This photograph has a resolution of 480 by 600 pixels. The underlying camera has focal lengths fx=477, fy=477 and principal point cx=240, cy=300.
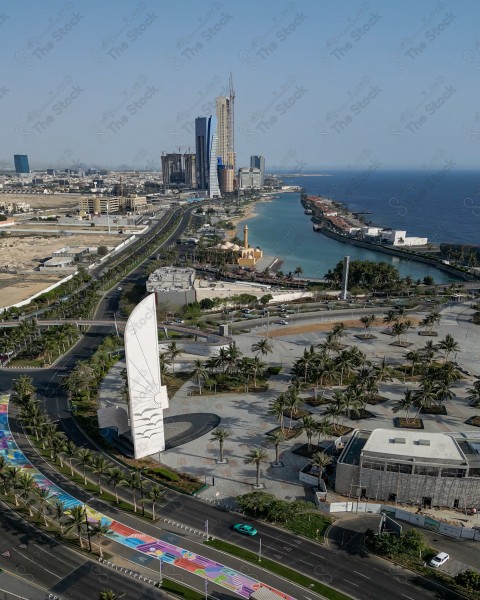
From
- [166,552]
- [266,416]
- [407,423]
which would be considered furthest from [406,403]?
[166,552]

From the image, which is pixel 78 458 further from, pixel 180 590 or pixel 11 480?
pixel 180 590

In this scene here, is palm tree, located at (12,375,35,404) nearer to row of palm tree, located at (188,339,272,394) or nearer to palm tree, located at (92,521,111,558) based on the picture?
row of palm tree, located at (188,339,272,394)

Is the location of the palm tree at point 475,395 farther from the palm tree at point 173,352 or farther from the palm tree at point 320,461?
the palm tree at point 173,352

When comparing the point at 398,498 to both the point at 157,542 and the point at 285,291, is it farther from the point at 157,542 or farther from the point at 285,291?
the point at 285,291

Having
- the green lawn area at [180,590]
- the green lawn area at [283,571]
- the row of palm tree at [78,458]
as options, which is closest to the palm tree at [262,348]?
the row of palm tree at [78,458]

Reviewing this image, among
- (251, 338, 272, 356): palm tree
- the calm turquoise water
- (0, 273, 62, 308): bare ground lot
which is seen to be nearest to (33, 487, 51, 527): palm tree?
(251, 338, 272, 356): palm tree

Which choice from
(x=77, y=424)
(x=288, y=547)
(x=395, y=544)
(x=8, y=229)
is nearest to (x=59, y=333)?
(x=77, y=424)

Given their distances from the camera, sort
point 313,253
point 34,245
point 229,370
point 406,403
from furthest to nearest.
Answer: point 313,253, point 34,245, point 229,370, point 406,403
